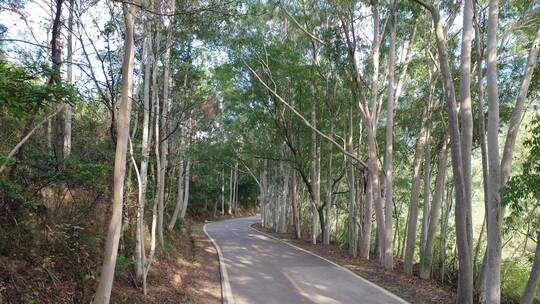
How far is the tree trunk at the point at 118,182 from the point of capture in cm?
591

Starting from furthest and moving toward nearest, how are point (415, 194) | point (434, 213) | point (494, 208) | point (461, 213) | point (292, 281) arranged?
point (415, 194), point (434, 213), point (292, 281), point (461, 213), point (494, 208)

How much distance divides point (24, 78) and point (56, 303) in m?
3.82

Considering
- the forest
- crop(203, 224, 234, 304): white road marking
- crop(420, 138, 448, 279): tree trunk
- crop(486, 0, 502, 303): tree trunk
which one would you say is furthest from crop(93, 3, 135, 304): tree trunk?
crop(420, 138, 448, 279): tree trunk

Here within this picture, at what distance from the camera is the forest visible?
6.78 m

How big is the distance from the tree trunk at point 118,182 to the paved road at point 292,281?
4369mm

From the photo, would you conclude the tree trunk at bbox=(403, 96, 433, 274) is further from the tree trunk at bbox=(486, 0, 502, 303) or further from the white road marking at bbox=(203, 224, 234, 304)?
the white road marking at bbox=(203, 224, 234, 304)

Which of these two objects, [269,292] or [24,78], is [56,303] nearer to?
[24,78]

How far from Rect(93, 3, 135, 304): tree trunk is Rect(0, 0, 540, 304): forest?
0.02 m

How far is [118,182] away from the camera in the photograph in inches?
244

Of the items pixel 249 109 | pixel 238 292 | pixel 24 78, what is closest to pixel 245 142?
pixel 249 109

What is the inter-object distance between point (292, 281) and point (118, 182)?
7043mm

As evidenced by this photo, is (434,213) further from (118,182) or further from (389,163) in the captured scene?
(118,182)

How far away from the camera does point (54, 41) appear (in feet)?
23.9

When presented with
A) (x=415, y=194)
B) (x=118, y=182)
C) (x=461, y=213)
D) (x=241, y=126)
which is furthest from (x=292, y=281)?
(x=241, y=126)
